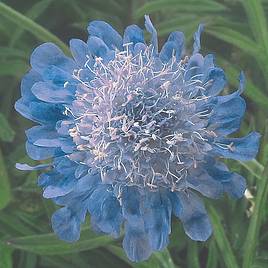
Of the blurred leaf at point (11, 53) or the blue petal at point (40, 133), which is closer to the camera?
the blue petal at point (40, 133)

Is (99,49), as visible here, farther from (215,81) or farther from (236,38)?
(236,38)

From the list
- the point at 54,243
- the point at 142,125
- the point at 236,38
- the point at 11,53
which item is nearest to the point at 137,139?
the point at 142,125

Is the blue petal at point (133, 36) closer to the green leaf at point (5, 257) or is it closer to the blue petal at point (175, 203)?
the blue petal at point (175, 203)

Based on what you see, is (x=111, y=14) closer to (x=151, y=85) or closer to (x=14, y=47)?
(x=14, y=47)

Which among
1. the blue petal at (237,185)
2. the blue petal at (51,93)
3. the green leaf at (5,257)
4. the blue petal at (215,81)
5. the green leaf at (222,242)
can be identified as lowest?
the green leaf at (5,257)

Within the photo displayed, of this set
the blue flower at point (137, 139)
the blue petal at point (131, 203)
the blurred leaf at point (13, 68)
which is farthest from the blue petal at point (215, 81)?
the blurred leaf at point (13, 68)

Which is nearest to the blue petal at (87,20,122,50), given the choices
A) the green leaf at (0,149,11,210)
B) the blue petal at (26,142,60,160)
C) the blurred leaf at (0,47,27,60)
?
the blue petal at (26,142,60,160)

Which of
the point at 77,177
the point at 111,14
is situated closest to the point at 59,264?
the point at 77,177

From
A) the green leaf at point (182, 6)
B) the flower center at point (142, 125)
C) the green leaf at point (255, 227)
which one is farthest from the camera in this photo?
the green leaf at point (182, 6)
